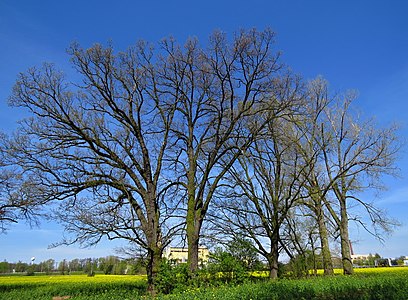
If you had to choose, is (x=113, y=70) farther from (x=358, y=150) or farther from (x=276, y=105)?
(x=358, y=150)

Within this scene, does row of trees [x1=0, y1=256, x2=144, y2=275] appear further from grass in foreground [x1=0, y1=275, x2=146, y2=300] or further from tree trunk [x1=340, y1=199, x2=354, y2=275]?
tree trunk [x1=340, y1=199, x2=354, y2=275]

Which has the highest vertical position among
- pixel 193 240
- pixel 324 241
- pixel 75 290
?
pixel 324 241

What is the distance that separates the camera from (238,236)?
67.7 feet

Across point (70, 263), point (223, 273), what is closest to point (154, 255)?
point (223, 273)

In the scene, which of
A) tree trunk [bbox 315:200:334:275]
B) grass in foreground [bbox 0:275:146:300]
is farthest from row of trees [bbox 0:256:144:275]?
tree trunk [bbox 315:200:334:275]

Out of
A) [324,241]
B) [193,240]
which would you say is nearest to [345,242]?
[324,241]

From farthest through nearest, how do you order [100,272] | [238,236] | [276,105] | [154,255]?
[100,272] → [238,236] → [276,105] → [154,255]

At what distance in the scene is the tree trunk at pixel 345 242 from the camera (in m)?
23.0

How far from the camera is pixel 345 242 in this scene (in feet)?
76.1

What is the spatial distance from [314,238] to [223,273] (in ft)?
35.4

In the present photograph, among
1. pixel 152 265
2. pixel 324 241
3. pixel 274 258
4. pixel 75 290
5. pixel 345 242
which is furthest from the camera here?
pixel 324 241

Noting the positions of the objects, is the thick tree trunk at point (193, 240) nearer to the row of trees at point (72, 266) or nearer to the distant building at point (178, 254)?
the distant building at point (178, 254)

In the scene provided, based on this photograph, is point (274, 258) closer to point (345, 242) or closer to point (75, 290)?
point (345, 242)

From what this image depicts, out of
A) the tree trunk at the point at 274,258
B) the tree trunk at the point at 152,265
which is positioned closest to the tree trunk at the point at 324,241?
the tree trunk at the point at 274,258
